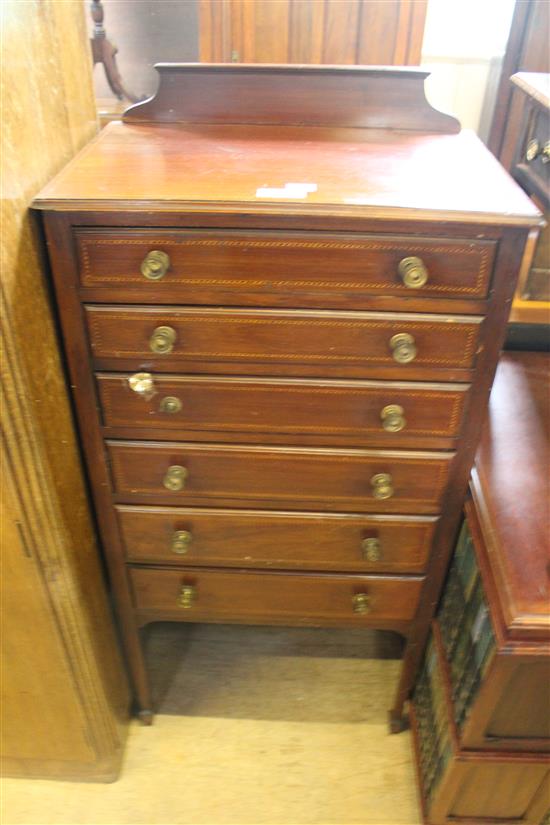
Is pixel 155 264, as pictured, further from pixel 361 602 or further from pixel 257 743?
pixel 257 743

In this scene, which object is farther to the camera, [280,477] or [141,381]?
[280,477]

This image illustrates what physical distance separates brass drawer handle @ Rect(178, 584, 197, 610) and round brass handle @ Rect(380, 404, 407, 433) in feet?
1.69

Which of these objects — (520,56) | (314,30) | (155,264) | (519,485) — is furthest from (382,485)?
(314,30)

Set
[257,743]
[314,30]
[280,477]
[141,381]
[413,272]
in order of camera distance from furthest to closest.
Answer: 1. [314,30]
2. [257,743]
3. [280,477]
4. [141,381]
5. [413,272]

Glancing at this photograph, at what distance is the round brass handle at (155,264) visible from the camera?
0.88 m

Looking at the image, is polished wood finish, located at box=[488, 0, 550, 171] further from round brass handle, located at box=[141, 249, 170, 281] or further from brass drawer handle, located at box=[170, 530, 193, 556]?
brass drawer handle, located at box=[170, 530, 193, 556]

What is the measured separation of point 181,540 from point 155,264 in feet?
1.68

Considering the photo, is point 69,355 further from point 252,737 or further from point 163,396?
point 252,737

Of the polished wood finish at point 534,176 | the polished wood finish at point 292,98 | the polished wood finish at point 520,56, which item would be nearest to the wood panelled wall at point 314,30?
the polished wood finish at point 520,56

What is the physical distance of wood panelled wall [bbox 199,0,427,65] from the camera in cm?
175

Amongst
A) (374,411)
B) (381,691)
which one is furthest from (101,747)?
(374,411)

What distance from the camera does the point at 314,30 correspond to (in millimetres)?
1770

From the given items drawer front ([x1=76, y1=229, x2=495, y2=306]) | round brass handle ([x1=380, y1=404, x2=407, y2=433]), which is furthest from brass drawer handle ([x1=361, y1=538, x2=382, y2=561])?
drawer front ([x1=76, y1=229, x2=495, y2=306])

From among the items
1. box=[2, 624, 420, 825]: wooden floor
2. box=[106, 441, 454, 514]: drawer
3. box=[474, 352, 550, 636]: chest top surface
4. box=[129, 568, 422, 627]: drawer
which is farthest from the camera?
box=[2, 624, 420, 825]: wooden floor
